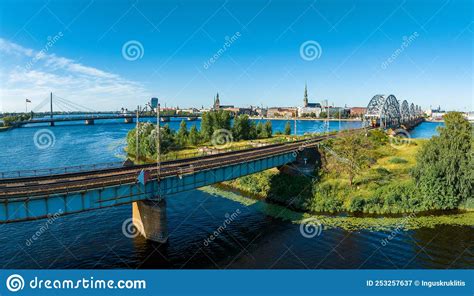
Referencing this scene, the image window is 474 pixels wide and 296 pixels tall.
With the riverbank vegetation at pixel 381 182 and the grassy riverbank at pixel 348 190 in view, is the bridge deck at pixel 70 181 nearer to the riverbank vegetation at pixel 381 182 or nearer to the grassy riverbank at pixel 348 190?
the grassy riverbank at pixel 348 190

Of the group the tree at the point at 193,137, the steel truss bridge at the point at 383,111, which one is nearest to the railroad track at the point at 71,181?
the tree at the point at 193,137

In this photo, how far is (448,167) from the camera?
4341cm

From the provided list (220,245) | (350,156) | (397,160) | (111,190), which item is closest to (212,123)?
(397,160)

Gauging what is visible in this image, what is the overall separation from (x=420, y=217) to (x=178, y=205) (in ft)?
98.4

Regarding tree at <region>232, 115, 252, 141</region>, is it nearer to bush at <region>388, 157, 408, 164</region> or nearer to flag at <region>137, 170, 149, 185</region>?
bush at <region>388, 157, 408, 164</region>

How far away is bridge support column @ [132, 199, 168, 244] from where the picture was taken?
33469 mm

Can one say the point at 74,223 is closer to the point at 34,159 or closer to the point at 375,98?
the point at 34,159

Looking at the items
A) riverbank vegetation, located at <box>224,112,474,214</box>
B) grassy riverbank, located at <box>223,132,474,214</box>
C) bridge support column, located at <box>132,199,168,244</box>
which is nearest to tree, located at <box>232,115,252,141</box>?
grassy riverbank, located at <box>223,132,474,214</box>

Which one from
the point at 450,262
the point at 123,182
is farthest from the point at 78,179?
the point at 450,262

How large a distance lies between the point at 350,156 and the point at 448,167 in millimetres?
12698

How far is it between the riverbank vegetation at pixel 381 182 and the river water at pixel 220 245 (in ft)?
21.5

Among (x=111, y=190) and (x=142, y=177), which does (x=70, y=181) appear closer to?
(x=111, y=190)

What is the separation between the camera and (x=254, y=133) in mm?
107688

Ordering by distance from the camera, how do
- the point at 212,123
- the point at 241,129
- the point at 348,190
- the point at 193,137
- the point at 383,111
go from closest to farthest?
the point at 348,190 < the point at 193,137 < the point at 241,129 < the point at 212,123 < the point at 383,111
